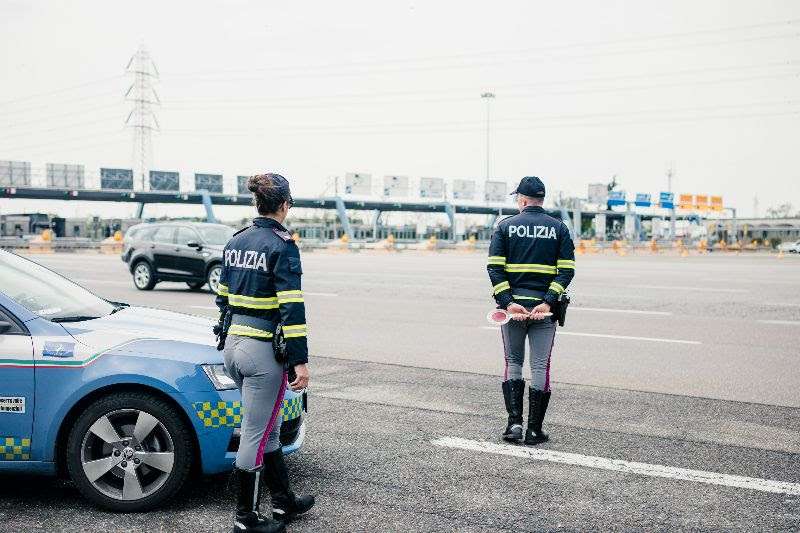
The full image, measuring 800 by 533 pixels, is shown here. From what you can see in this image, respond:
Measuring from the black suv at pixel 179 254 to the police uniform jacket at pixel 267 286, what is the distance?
44.1ft

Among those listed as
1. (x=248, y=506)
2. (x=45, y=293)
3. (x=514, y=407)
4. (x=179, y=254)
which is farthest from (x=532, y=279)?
(x=179, y=254)

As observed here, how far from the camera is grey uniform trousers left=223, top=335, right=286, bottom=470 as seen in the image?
360 centimetres

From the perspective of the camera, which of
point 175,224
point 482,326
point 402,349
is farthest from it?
point 175,224

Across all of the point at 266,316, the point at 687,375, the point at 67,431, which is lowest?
the point at 687,375

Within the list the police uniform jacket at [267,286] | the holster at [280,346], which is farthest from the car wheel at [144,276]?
the holster at [280,346]

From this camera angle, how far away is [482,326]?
465 inches

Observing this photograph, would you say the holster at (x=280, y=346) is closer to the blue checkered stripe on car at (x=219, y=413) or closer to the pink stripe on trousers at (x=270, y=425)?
the pink stripe on trousers at (x=270, y=425)

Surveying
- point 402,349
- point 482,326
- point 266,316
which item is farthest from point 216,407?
point 482,326

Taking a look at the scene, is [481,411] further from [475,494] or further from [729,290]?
[729,290]

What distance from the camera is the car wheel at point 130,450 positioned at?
12.8ft

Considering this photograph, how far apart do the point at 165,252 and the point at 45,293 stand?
13309mm

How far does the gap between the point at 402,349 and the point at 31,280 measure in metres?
5.57

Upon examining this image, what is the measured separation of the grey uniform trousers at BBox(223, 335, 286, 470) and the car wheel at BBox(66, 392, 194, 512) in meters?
0.45

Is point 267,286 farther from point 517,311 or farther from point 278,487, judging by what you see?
point 517,311
